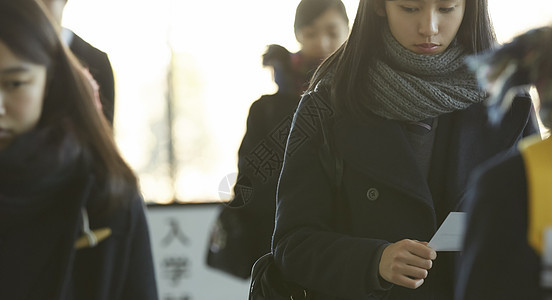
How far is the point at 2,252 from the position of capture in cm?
128

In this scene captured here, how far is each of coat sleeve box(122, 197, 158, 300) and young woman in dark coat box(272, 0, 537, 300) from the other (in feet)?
0.80

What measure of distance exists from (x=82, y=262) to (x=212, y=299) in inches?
106

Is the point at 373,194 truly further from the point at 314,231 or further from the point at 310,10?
the point at 310,10

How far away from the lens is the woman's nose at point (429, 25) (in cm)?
138

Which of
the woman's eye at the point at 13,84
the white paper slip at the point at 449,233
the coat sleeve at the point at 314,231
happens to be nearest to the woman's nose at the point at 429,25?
the coat sleeve at the point at 314,231

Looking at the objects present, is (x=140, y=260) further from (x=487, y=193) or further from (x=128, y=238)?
(x=487, y=193)

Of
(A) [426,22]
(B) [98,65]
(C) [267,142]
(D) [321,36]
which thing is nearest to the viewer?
(A) [426,22]

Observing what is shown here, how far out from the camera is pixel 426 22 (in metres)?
1.38

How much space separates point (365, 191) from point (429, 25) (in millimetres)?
321

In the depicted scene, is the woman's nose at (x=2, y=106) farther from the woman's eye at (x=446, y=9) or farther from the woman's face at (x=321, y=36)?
the woman's face at (x=321, y=36)

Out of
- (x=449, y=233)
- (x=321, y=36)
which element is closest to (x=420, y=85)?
(x=449, y=233)

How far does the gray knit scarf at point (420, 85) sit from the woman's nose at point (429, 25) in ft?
0.14

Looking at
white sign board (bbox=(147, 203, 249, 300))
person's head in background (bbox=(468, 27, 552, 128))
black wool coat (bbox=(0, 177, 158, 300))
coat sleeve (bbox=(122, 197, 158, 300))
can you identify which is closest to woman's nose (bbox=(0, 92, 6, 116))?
black wool coat (bbox=(0, 177, 158, 300))

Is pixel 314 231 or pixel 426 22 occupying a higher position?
pixel 426 22
